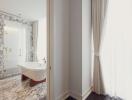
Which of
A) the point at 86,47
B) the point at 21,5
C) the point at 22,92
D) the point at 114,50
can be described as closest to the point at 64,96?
the point at 86,47

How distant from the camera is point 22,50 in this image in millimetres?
5312

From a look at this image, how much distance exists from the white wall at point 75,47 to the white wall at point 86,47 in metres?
0.09

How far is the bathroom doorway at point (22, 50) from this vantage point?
3.46 m

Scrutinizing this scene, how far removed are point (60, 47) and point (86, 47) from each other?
0.67 m

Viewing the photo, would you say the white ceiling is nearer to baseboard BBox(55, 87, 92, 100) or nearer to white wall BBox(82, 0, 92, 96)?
white wall BBox(82, 0, 92, 96)

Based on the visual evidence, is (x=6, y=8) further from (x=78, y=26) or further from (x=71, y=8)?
(x=78, y=26)

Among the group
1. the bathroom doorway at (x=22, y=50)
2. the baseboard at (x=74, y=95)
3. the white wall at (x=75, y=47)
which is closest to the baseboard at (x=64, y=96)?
the baseboard at (x=74, y=95)

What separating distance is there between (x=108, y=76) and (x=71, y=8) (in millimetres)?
1791

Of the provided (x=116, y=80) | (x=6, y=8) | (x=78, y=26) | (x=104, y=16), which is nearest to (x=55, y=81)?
(x=78, y=26)

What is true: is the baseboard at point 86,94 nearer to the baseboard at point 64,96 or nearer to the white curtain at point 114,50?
the white curtain at point 114,50

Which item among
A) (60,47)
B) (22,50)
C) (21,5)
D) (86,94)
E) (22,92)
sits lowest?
(22,92)

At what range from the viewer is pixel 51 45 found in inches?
88.9

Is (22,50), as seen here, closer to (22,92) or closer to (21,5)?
(21,5)

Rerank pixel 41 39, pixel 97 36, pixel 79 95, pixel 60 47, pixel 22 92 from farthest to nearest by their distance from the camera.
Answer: pixel 41 39
pixel 22 92
pixel 97 36
pixel 79 95
pixel 60 47
